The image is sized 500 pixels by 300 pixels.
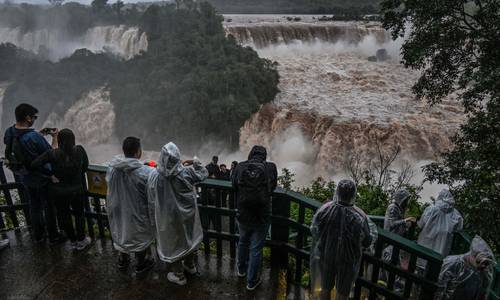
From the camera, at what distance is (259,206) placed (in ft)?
10.2

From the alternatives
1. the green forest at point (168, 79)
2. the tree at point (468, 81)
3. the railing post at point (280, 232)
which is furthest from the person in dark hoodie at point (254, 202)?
the green forest at point (168, 79)

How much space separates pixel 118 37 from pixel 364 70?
734 inches

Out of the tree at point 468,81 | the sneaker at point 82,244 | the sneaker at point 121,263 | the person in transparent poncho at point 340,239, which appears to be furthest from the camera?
the tree at point 468,81

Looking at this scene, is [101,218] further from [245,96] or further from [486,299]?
[245,96]

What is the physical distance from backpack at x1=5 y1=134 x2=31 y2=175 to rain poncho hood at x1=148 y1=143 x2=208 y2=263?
119 centimetres

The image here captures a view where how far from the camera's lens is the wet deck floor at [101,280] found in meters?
3.31

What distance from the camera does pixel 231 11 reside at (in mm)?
48531

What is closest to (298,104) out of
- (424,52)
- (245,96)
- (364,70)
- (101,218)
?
(245,96)

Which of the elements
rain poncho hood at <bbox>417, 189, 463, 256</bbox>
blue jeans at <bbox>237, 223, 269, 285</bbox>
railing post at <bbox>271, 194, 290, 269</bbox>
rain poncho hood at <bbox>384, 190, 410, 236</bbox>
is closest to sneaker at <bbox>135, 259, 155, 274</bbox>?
blue jeans at <bbox>237, 223, 269, 285</bbox>

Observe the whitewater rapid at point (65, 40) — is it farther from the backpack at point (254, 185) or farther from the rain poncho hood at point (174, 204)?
the backpack at point (254, 185)

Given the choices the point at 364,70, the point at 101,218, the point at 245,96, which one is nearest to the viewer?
the point at 101,218

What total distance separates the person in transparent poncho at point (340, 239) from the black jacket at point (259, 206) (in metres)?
0.44

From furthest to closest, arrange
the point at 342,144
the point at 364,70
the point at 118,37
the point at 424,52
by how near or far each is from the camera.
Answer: the point at 118,37
the point at 364,70
the point at 342,144
the point at 424,52

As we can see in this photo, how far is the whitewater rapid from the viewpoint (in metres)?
A: 30.3
